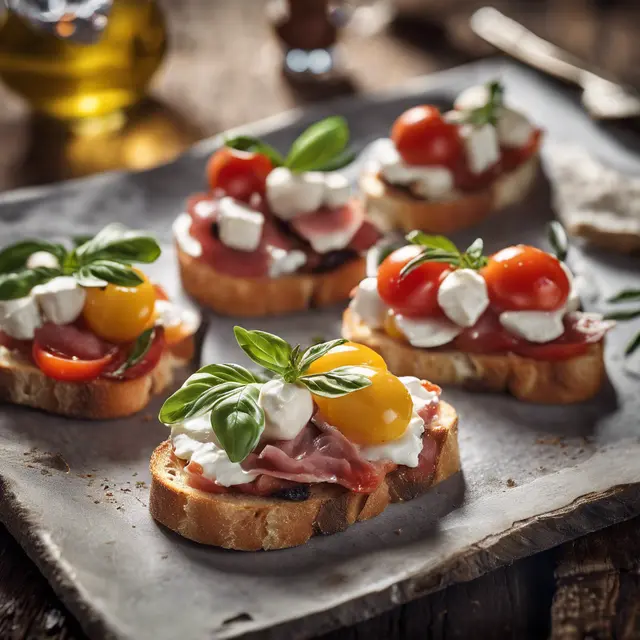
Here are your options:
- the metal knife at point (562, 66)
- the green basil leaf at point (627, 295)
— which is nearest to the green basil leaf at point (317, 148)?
the green basil leaf at point (627, 295)

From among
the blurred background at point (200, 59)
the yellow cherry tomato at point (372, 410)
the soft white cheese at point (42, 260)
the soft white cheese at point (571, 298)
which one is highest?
the yellow cherry tomato at point (372, 410)

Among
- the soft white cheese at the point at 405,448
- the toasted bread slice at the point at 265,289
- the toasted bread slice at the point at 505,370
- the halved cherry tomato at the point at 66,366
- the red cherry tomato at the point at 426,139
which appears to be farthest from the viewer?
the red cherry tomato at the point at 426,139

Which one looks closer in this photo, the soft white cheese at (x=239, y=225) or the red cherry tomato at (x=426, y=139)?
the soft white cheese at (x=239, y=225)

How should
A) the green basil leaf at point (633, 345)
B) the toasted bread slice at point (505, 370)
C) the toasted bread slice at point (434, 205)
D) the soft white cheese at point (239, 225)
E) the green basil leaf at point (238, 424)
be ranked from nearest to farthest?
the green basil leaf at point (238, 424) < the toasted bread slice at point (505, 370) < the green basil leaf at point (633, 345) < the soft white cheese at point (239, 225) < the toasted bread slice at point (434, 205)

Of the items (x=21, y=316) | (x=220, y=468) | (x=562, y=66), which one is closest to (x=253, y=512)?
(x=220, y=468)

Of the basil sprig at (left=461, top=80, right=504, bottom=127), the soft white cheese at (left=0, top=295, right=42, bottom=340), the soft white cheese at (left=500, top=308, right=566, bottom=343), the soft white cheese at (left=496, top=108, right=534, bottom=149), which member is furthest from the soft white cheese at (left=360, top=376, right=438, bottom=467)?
the soft white cheese at (left=496, top=108, right=534, bottom=149)

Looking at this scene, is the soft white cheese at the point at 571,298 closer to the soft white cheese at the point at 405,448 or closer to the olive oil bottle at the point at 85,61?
the soft white cheese at the point at 405,448

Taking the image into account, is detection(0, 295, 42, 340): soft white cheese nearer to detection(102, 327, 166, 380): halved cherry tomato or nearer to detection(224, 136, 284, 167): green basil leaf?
detection(102, 327, 166, 380): halved cherry tomato

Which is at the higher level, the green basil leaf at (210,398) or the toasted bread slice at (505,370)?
the green basil leaf at (210,398)
